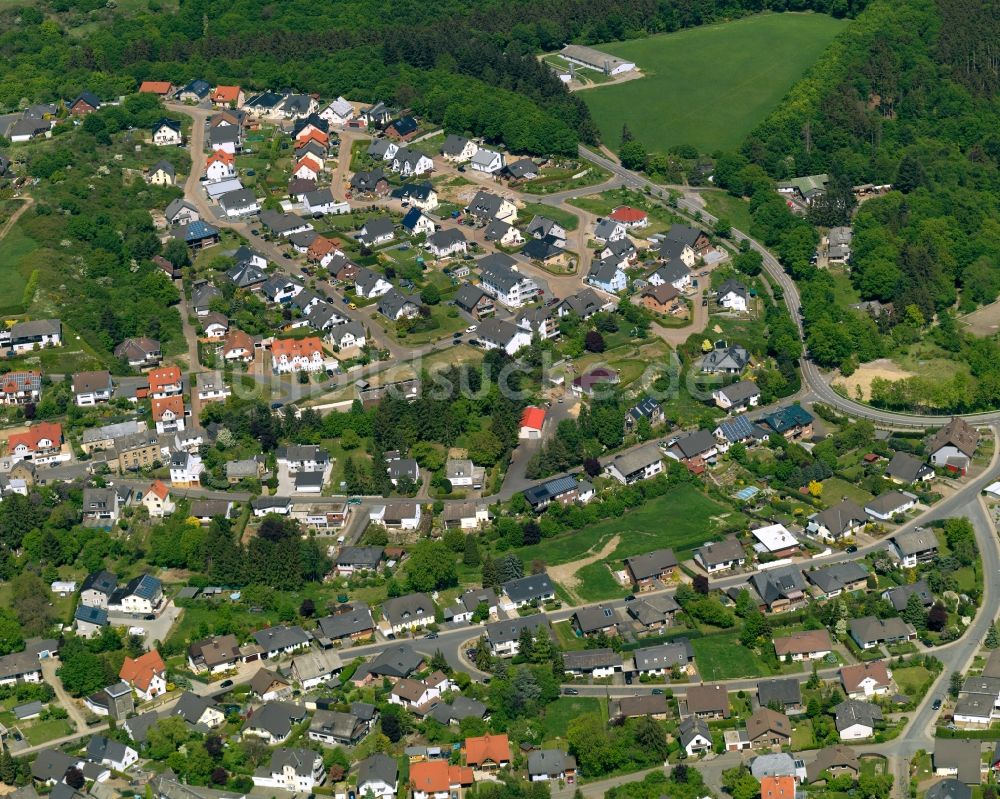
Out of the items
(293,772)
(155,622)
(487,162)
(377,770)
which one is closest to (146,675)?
(155,622)

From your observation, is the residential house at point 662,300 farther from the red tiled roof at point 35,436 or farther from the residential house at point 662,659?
the red tiled roof at point 35,436

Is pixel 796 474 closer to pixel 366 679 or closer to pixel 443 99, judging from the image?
pixel 366 679

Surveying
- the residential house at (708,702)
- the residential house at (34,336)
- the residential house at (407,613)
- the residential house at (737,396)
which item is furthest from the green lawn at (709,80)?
Result: the residential house at (708,702)

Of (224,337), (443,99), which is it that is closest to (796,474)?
(224,337)

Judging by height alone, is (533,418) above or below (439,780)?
above

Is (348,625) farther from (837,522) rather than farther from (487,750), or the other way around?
(837,522)

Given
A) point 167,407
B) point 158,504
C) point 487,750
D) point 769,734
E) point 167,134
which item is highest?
point 167,134
